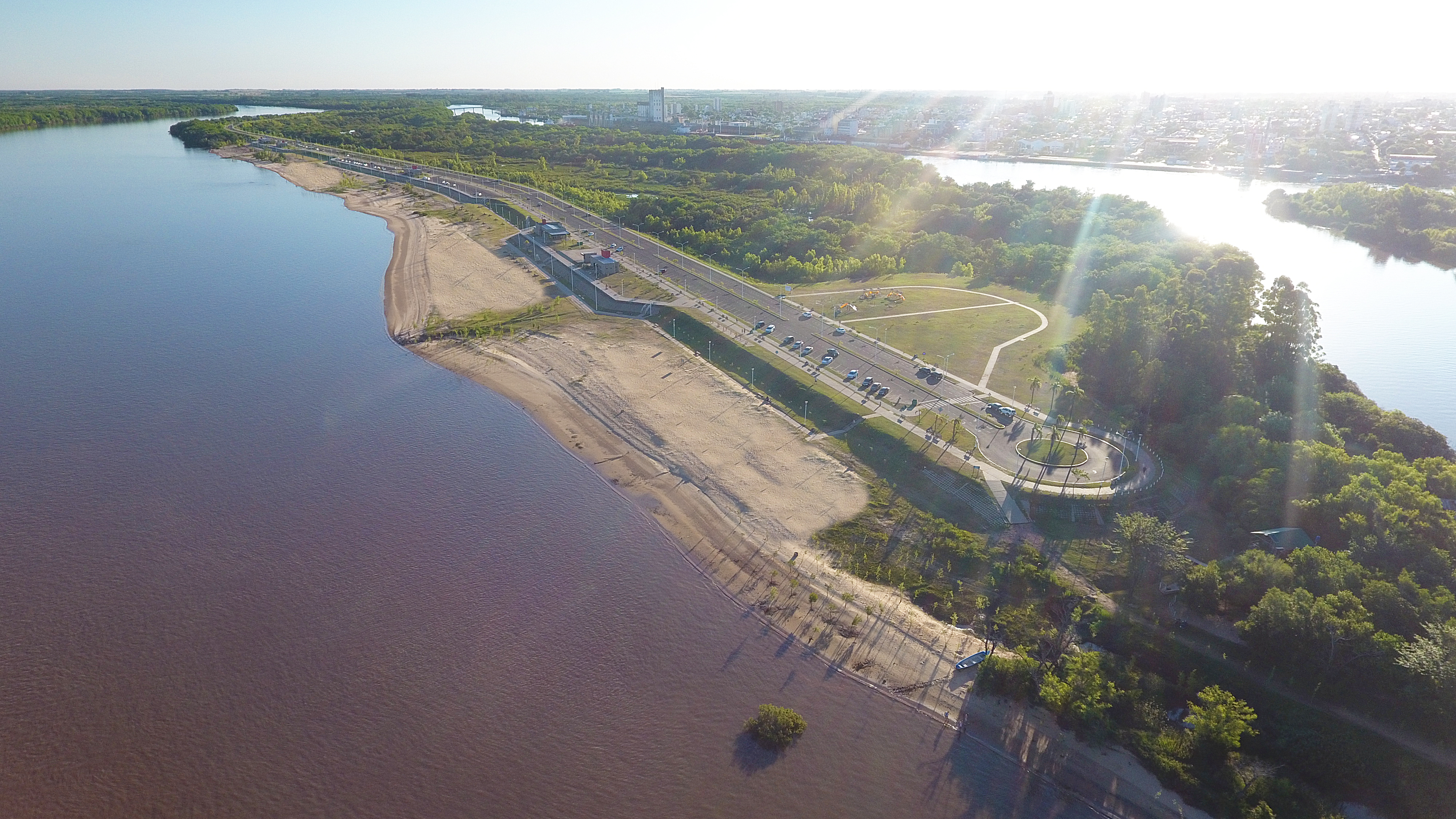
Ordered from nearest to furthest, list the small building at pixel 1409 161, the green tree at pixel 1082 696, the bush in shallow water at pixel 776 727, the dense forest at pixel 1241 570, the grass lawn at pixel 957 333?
the dense forest at pixel 1241 570
the green tree at pixel 1082 696
the bush in shallow water at pixel 776 727
the grass lawn at pixel 957 333
the small building at pixel 1409 161

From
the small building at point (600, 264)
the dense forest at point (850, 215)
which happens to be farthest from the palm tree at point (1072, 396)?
the small building at point (600, 264)

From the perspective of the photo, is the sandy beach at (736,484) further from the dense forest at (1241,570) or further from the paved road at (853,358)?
the paved road at (853,358)

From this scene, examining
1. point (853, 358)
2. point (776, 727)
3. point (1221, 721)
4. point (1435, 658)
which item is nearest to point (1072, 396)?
point (853, 358)

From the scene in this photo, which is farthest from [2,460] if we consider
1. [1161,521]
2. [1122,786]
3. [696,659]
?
[1161,521]

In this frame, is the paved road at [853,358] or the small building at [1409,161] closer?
the paved road at [853,358]

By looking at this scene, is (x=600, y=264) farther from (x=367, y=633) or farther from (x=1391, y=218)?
(x=1391, y=218)
